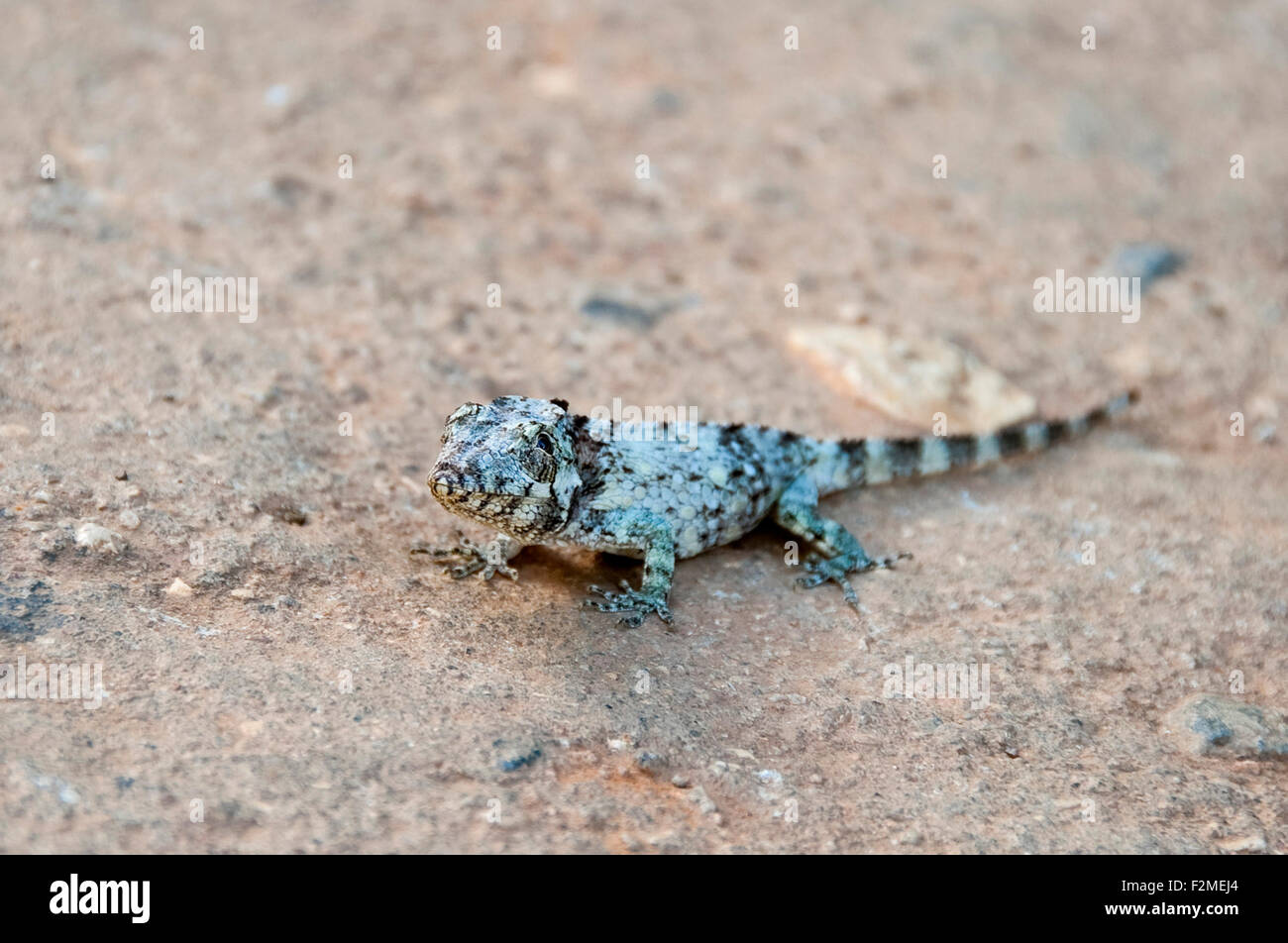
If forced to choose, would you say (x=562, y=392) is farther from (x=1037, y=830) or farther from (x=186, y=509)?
(x=1037, y=830)

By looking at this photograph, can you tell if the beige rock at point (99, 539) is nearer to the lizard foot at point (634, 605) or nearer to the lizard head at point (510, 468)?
the lizard head at point (510, 468)

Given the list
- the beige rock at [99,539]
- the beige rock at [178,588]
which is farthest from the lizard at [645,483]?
the beige rock at [99,539]

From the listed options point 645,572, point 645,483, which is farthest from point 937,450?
point 645,572

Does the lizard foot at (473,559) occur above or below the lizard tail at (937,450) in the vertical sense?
below

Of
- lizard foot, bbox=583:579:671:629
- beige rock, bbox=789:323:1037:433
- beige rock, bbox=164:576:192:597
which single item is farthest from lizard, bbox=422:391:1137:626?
beige rock, bbox=164:576:192:597

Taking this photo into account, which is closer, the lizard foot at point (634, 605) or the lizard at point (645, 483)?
the lizard at point (645, 483)

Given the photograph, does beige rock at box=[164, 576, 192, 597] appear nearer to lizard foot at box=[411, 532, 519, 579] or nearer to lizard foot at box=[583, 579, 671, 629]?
lizard foot at box=[411, 532, 519, 579]

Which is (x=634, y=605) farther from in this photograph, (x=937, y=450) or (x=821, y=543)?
(x=937, y=450)

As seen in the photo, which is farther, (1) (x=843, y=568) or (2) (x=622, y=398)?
(2) (x=622, y=398)

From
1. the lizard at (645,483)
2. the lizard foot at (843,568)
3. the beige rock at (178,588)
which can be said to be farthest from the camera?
the lizard foot at (843,568)

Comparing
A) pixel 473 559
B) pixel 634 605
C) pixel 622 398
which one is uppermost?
pixel 622 398
